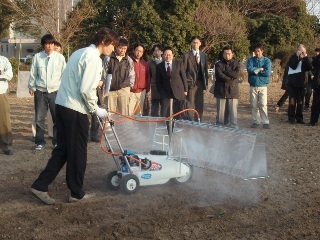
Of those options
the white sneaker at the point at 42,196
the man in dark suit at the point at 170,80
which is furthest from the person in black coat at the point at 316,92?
the white sneaker at the point at 42,196

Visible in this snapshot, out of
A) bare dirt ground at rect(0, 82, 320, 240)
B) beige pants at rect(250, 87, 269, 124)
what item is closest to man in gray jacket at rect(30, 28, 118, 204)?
bare dirt ground at rect(0, 82, 320, 240)

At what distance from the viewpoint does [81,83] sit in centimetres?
568

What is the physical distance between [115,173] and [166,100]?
A: 3.09 metres

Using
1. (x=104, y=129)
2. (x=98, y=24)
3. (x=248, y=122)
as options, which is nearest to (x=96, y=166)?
(x=104, y=129)

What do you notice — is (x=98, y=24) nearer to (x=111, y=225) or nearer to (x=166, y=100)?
(x=166, y=100)

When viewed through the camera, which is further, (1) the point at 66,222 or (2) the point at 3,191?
(2) the point at 3,191

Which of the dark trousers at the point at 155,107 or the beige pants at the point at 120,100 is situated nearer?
the beige pants at the point at 120,100

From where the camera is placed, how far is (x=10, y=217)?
554 centimetres

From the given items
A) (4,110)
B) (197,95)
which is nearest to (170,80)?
(197,95)

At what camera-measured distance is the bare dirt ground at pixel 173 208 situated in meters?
5.08

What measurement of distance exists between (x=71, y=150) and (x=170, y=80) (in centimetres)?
384

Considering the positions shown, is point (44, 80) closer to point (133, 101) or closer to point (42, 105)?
point (42, 105)

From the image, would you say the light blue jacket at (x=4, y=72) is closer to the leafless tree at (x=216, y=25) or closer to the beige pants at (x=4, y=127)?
the beige pants at (x=4, y=127)

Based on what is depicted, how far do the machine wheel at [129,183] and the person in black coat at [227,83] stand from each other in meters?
5.14
